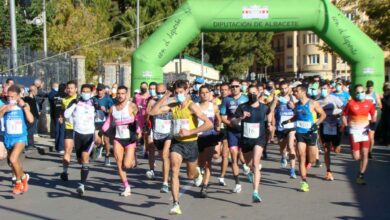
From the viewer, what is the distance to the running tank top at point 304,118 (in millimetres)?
10875

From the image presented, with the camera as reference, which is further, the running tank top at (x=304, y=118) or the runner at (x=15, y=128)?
the running tank top at (x=304, y=118)

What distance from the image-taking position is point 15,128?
1028 centimetres

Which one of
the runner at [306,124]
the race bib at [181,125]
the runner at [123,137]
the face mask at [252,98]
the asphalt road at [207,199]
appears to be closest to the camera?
the asphalt road at [207,199]

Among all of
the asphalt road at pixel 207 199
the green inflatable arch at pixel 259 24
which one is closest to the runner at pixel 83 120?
the asphalt road at pixel 207 199

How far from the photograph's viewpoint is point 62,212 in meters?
8.76

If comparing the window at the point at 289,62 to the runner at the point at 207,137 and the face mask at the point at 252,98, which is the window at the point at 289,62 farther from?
the face mask at the point at 252,98

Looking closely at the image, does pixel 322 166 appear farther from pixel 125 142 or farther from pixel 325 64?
pixel 325 64

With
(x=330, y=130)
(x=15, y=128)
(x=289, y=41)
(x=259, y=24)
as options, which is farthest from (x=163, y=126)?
(x=289, y=41)

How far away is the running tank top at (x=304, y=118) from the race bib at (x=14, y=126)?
4.69m

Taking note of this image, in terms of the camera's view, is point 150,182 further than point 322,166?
No

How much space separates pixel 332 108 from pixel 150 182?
3.96 meters

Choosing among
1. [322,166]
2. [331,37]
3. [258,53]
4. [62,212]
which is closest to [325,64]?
[258,53]

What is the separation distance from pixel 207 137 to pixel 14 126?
3152mm

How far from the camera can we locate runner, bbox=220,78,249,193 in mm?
10336
